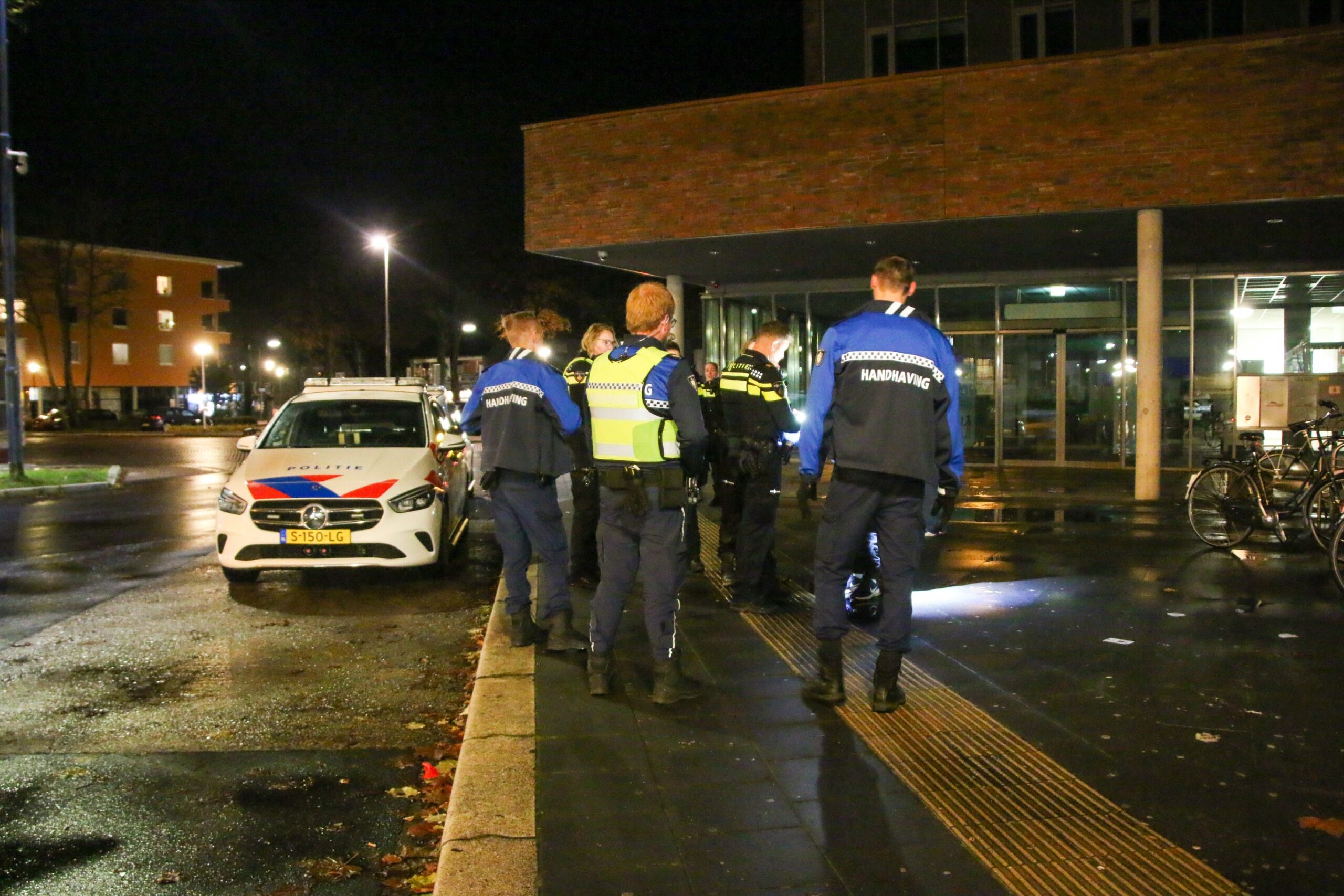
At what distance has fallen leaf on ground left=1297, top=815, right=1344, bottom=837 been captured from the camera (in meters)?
3.68

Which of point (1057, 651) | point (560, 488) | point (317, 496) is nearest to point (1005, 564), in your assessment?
point (1057, 651)

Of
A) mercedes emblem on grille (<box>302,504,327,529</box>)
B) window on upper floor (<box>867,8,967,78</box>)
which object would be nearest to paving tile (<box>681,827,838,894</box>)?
mercedes emblem on grille (<box>302,504,327,529</box>)

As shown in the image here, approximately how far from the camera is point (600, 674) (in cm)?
532

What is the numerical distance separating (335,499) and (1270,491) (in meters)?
7.91

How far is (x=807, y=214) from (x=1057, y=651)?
10657mm

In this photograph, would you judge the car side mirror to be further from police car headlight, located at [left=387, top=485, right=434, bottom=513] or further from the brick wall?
the brick wall

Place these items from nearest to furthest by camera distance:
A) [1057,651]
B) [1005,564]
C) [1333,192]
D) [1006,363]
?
[1057,651]
[1005,564]
[1333,192]
[1006,363]

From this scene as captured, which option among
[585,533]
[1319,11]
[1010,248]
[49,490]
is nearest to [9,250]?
[49,490]

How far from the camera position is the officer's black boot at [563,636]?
6.09 meters

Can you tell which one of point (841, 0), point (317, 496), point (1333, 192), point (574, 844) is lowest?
point (574, 844)

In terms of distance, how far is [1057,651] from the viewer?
20.0 ft

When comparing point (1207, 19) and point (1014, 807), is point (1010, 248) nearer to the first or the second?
point (1207, 19)

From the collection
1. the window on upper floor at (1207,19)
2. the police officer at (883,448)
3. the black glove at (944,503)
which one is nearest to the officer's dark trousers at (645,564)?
the police officer at (883,448)

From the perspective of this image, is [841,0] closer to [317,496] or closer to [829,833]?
[317,496]
